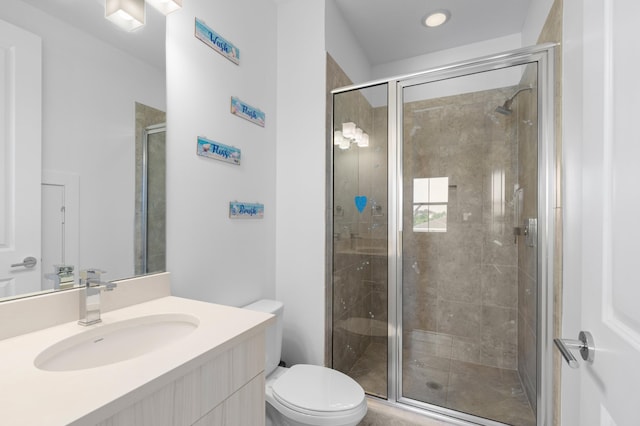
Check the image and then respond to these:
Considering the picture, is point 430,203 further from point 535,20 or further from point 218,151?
point 218,151

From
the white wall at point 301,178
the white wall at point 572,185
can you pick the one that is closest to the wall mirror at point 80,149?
the white wall at point 301,178

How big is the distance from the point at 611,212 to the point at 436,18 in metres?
2.21

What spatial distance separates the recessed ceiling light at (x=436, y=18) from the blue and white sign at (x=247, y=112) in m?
1.44

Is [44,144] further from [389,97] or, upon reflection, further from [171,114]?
[389,97]

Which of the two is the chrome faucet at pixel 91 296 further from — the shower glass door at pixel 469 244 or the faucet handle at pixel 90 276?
the shower glass door at pixel 469 244

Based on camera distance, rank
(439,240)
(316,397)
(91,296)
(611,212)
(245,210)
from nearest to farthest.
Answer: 1. (611,212)
2. (91,296)
3. (316,397)
4. (245,210)
5. (439,240)

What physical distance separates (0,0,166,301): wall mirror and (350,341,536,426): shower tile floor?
1.54 m

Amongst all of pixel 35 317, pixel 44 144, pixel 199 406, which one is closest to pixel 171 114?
pixel 44 144

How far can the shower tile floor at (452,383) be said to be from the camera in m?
1.68

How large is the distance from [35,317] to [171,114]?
871mm

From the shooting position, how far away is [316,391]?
4.44ft

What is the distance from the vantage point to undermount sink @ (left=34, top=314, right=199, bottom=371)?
76 centimetres

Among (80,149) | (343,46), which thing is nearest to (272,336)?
(80,149)

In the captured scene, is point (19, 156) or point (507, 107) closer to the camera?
point (19, 156)
